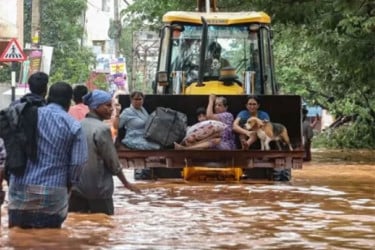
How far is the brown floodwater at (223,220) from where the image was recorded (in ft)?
27.9

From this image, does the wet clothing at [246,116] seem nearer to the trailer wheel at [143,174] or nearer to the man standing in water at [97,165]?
the trailer wheel at [143,174]

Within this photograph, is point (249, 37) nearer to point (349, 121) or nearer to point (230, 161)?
point (230, 161)

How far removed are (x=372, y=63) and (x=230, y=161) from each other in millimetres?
7390

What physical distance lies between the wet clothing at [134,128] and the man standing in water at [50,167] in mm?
7743

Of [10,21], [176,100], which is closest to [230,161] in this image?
[176,100]

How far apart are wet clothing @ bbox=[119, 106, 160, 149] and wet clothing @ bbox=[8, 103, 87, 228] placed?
7777 millimetres

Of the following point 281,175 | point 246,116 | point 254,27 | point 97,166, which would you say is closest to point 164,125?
point 246,116

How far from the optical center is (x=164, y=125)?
15477 mm

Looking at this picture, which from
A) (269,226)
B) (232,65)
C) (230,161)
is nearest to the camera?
(269,226)

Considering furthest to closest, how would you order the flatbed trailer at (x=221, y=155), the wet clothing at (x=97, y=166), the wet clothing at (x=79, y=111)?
the flatbed trailer at (x=221, y=155)
the wet clothing at (x=79, y=111)
the wet clothing at (x=97, y=166)

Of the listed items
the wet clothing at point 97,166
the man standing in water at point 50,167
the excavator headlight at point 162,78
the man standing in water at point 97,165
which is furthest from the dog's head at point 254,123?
the man standing in water at point 50,167

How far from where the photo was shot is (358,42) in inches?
849

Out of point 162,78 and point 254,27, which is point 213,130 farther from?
point 254,27

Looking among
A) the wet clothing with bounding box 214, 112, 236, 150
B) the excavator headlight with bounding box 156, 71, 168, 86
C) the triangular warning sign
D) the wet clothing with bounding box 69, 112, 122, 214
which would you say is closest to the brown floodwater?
the wet clothing with bounding box 69, 112, 122, 214
